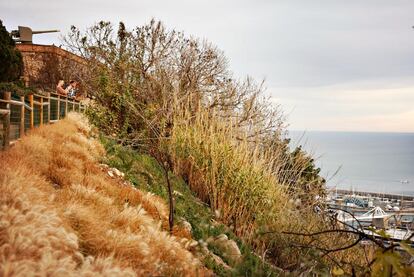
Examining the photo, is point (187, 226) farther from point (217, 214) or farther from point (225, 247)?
point (217, 214)

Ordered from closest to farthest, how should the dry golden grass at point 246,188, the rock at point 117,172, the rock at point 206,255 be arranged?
the rock at point 206,255 < the dry golden grass at point 246,188 < the rock at point 117,172

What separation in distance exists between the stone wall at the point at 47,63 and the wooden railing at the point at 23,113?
13.0 meters

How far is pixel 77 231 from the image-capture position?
119 inches

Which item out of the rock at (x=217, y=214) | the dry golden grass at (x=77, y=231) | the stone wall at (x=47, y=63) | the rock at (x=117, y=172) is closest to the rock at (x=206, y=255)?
the dry golden grass at (x=77, y=231)

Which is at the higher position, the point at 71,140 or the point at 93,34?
the point at 93,34

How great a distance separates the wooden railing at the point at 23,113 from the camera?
22.3 feet

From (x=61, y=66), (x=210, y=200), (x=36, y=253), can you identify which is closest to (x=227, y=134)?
(x=210, y=200)

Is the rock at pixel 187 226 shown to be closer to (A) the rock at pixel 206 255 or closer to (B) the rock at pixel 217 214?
(A) the rock at pixel 206 255

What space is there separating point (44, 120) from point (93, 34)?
1195 centimetres

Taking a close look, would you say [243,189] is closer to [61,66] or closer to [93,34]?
[93,34]

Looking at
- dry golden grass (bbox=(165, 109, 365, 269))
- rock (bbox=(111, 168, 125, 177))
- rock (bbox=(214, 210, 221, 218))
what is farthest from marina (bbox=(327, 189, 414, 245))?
rock (bbox=(111, 168, 125, 177))

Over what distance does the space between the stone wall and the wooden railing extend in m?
13.0

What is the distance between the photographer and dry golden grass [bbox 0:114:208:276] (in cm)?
223

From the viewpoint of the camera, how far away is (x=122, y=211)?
145 inches
